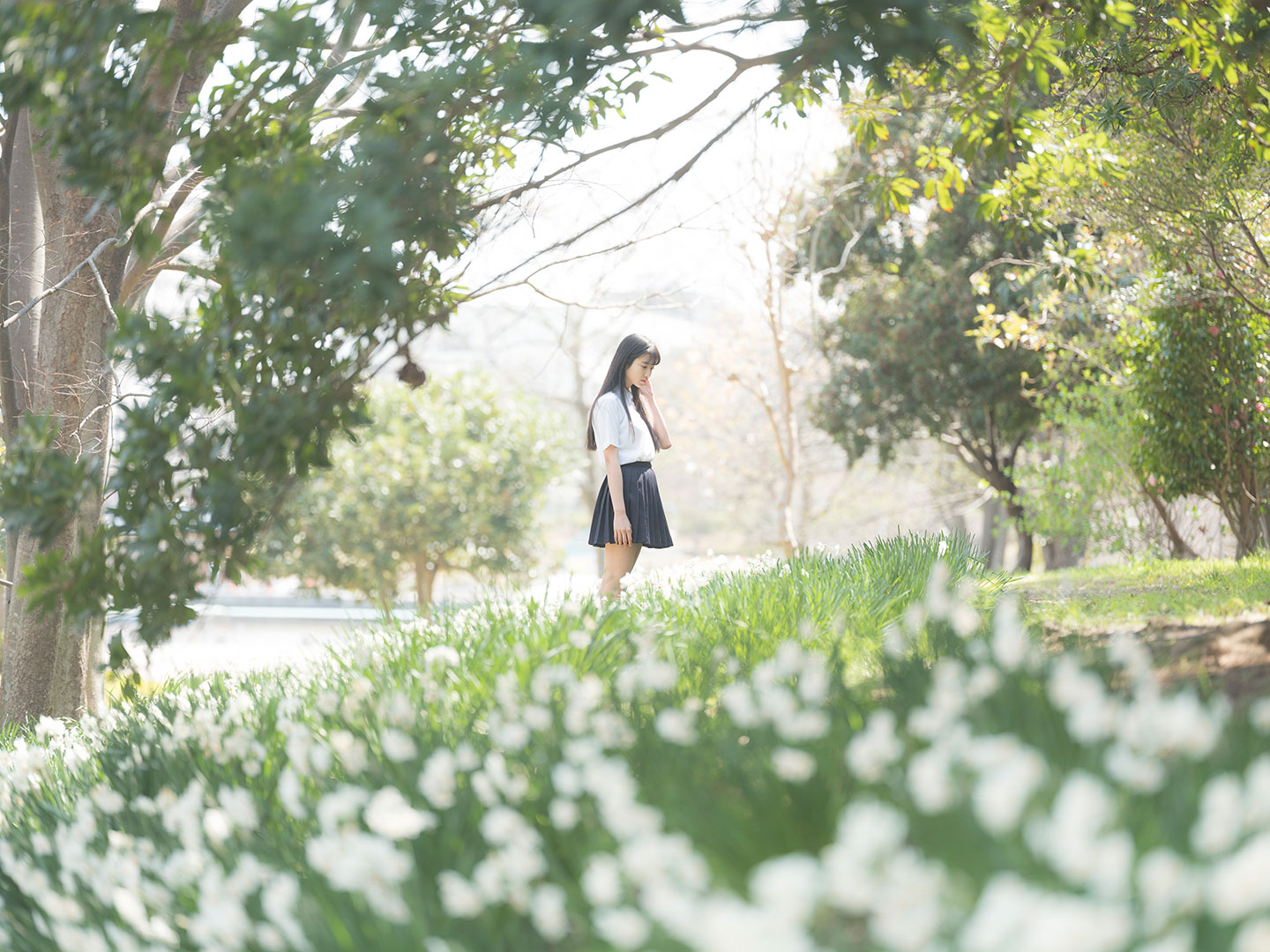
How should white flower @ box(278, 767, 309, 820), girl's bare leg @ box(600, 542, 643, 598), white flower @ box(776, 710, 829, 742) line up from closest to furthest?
1. white flower @ box(776, 710, 829, 742)
2. white flower @ box(278, 767, 309, 820)
3. girl's bare leg @ box(600, 542, 643, 598)

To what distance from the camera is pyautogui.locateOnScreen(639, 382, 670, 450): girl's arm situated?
6113 millimetres

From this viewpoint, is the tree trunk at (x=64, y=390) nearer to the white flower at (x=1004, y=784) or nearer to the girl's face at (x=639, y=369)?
the girl's face at (x=639, y=369)

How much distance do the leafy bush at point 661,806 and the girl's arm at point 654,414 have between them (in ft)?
8.28

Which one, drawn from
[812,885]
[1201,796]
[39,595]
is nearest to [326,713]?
[39,595]

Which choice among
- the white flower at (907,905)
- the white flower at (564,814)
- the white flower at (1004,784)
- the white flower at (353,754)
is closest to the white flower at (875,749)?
the white flower at (1004,784)

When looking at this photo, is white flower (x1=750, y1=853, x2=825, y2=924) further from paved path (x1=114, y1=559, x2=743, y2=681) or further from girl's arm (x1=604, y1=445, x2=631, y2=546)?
girl's arm (x1=604, y1=445, x2=631, y2=546)

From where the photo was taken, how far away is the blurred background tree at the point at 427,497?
16406 mm

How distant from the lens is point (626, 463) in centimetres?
594

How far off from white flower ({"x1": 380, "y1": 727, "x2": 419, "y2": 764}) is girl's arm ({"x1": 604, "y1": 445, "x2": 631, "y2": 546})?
3.17 meters

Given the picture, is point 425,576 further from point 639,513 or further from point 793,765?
point 793,765

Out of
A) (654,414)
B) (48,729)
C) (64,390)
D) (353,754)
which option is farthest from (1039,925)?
(64,390)

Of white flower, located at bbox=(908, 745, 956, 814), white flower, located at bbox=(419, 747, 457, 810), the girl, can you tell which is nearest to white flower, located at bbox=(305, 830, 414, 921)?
white flower, located at bbox=(419, 747, 457, 810)

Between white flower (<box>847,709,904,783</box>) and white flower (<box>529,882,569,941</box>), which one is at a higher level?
white flower (<box>847,709,904,783</box>)

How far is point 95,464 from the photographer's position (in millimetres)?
3260
